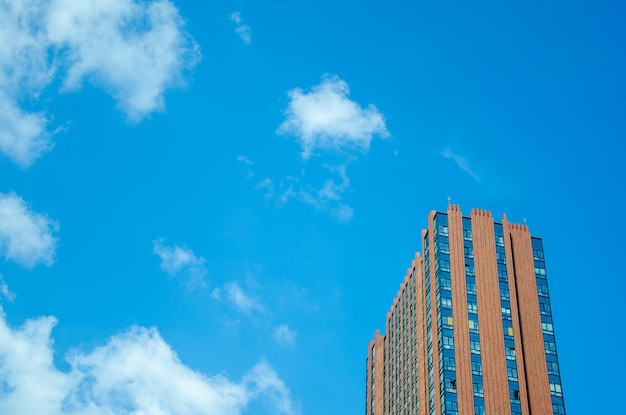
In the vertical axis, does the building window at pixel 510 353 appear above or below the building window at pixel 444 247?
below

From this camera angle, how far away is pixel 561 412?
116 metres

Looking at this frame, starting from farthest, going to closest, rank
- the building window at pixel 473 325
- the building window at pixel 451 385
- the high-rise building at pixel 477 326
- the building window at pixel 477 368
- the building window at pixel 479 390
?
the building window at pixel 473 325
the building window at pixel 477 368
the high-rise building at pixel 477 326
the building window at pixel 451 385
the building window at pixel 479 390

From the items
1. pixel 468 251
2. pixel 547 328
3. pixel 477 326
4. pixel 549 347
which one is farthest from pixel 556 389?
pixel 468 251

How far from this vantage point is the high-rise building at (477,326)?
116 meters

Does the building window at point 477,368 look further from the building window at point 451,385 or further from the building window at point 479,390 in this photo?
the building window at point 451,385

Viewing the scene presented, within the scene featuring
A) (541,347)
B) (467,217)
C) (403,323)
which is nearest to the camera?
(541,347)

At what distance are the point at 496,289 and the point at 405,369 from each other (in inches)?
812

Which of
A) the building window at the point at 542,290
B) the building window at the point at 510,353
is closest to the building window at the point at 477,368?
the building window at the point at 510,353

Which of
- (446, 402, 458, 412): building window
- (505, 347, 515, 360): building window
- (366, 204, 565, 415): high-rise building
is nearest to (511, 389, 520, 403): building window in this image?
(366, 204, 565, 415): high-rise building

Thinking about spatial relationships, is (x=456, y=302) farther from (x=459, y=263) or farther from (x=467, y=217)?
(x=467, y=217)

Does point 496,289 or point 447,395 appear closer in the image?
point 447,395

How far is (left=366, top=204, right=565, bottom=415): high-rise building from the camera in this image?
11562cm

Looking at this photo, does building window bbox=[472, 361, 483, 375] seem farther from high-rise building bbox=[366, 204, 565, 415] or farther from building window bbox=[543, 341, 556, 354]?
building window bbox=[543, 341, 556, 354]

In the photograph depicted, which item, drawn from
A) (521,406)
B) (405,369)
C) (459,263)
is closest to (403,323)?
(405,369)
